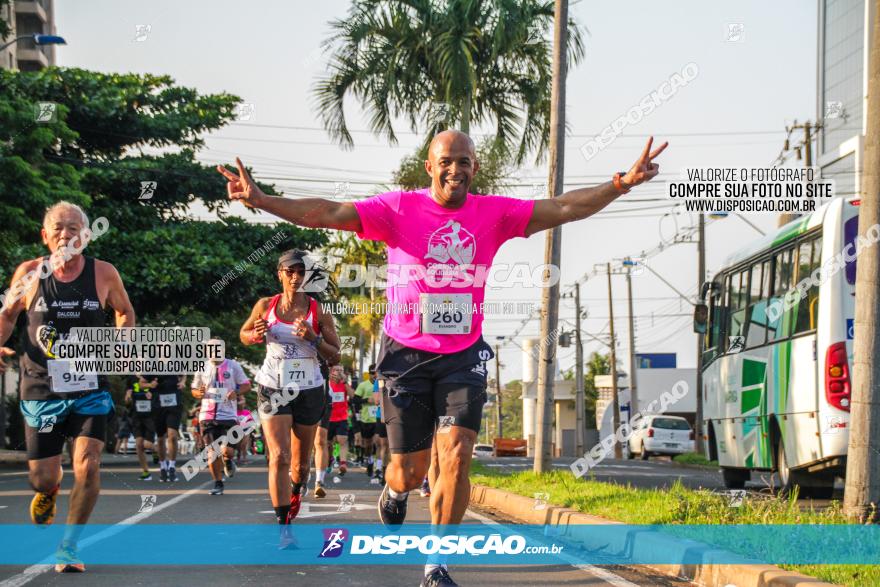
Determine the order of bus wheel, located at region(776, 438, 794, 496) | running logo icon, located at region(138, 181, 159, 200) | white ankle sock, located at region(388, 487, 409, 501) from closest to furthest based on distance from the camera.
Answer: white ankle sock, located at region(388, 487, 409, 501) → bus wheel, located at region(776, 438, 794, 496) → running logo icon, located at region(138, 181, 159, 200)

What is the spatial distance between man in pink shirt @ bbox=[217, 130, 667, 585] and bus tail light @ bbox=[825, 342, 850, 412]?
7728 millimetres

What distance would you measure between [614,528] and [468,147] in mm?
4046

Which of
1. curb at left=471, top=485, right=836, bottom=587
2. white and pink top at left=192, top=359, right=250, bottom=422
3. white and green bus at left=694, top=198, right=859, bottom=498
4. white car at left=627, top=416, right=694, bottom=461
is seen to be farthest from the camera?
white car at left=627, top=416, right=694, bottom=461

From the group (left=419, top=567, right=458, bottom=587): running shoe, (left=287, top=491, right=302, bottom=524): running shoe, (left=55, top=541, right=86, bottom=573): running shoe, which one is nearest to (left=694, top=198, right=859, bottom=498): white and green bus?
(left=287, top=491, right=302, bottom=524): running shoe

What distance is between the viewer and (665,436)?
44.3m

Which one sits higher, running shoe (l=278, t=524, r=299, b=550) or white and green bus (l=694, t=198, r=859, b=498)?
white and green bus (l=694, t=198, r=859, b=498)

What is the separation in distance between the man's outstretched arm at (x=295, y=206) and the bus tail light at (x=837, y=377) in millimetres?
8390

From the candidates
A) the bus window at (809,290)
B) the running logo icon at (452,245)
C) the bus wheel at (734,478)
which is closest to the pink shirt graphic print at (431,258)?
the running logo icon at (452,245)

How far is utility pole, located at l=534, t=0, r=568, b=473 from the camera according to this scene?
16.8 m

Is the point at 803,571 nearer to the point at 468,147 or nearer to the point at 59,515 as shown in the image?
the point at 468,147

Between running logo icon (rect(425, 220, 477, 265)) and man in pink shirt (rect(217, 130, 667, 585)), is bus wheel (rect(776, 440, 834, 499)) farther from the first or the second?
running logo icon (rect(425, 220, 477, 265))

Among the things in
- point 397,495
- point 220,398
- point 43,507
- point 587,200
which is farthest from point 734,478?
point 587,200

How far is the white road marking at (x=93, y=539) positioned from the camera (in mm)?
7070

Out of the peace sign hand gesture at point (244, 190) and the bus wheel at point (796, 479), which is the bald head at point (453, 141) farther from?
the bus wheel at point (796, 479)
